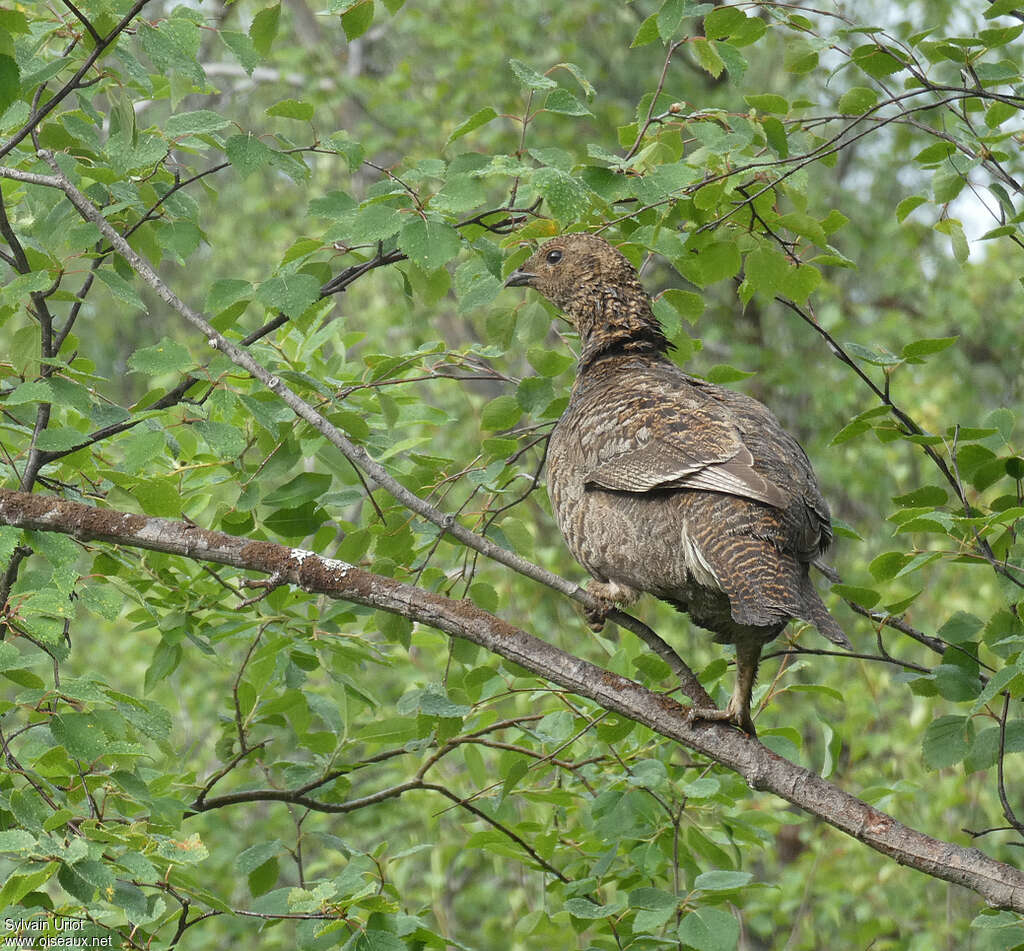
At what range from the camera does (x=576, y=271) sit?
5242 millimetres

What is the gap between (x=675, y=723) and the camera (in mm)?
3482

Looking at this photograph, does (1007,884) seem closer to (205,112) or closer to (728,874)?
(728,874)

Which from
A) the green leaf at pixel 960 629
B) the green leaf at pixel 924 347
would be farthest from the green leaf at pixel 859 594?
the green leaf at pixel 924 347

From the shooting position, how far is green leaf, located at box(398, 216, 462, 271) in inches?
144

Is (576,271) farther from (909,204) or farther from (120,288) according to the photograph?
(120,288)

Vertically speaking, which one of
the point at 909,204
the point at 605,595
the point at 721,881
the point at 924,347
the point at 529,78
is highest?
the point at 529,78

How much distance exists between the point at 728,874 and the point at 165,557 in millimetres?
2197

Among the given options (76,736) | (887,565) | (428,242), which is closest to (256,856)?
(76,736)

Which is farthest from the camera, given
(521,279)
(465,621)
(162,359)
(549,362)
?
(521,279)

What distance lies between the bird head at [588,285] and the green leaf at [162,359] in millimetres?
1926

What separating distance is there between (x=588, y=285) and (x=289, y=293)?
1.77 m

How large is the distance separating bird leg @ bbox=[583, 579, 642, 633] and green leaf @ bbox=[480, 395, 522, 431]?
721 mm

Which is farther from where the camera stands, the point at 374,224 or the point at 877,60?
the point at 877,60

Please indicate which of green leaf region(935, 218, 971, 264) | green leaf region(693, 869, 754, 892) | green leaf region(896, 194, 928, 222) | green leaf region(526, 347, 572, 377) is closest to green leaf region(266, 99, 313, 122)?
green leaf region(526, 347, 572, 377)
